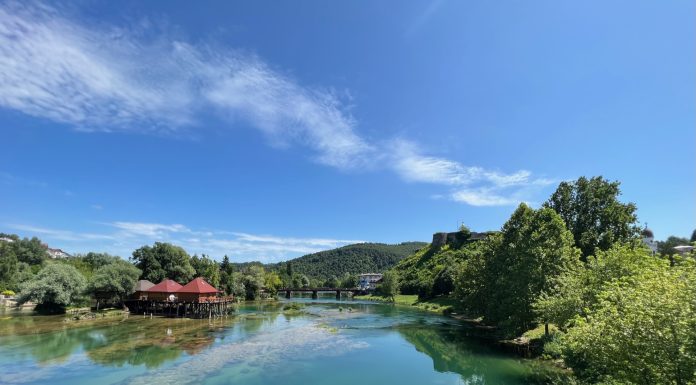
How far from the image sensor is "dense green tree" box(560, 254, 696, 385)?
10719 mm

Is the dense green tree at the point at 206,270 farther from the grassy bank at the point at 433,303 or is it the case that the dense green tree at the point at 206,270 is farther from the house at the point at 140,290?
the grassy bank at the point at 433,303

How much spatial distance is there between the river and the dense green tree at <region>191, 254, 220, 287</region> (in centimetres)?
3822

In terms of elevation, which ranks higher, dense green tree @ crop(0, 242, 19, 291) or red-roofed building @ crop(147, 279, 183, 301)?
dense green tree @ crop(0, 242, 19, 291)

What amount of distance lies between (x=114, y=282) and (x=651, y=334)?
67686mm

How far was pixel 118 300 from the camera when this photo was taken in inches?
2518

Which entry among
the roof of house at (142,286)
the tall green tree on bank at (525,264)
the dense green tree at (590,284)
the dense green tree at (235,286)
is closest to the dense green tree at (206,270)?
the dense green tree at (235,286)

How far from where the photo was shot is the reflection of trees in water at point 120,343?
28.5 m

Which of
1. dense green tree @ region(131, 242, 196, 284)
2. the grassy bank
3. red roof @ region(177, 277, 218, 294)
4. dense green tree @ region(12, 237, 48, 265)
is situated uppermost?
dense green tree @ region(12, 237, 48, 265)

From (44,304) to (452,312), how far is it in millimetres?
62495

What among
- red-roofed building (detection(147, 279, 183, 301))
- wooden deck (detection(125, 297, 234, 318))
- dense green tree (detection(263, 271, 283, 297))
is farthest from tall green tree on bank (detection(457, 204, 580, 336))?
dense green tree (detection(263, 271, 283, 297))

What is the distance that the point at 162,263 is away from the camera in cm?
7675

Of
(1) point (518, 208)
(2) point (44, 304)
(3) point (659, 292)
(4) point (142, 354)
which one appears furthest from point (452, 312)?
(2) point (44, 304)

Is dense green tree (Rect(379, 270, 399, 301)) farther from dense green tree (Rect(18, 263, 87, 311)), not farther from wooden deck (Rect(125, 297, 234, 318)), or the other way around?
dense green tree (Rect(18, 263, 87, 311))

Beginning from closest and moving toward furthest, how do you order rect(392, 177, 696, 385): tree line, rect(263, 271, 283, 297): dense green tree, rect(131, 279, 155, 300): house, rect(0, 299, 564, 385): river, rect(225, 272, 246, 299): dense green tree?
rect(392, 177, 696, 385): tree line < rect(0, 299, 564, 385): river < rect(131, 279, 155, 300): house < rect(225, 272, 246, 299): dense green tree < rect(263, 271, 283, 297): dense green tree
